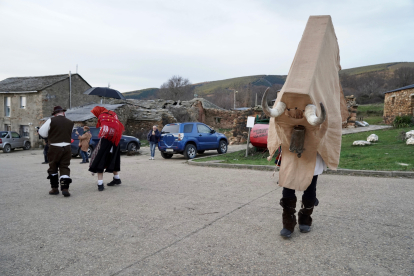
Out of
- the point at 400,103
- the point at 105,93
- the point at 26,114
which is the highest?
the point at 105,93

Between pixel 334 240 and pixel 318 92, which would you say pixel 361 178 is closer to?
pixel 334 240

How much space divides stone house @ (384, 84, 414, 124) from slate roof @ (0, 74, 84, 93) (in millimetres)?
33506

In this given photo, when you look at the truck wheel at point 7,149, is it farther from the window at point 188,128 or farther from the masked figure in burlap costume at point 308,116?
the masked figure in burlap costume at point 308,116

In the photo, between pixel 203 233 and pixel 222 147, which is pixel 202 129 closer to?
pixel 222 147

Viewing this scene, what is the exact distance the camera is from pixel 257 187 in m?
6.87

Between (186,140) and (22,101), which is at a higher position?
(22,101)

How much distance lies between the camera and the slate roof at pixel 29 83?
33.3m

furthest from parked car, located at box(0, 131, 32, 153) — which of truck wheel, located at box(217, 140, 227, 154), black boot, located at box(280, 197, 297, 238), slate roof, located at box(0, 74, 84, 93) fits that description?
black boot, located at box(280, 197, 297, 238)

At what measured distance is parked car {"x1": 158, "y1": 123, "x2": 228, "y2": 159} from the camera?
1464cm

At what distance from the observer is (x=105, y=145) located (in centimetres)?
700

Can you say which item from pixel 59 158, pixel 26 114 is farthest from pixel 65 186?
pixel 26 114

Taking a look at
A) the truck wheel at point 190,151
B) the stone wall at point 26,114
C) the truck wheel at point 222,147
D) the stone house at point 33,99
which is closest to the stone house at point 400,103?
the truck wheel at point 222,147

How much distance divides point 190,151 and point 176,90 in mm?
57453

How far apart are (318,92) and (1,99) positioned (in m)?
40.7
